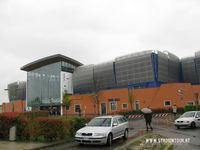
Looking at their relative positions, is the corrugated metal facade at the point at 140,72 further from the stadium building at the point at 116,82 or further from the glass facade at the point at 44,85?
the glass facade at the point at 44,85

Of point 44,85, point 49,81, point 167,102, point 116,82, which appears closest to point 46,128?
point 167,102

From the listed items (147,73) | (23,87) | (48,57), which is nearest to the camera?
(147,73)

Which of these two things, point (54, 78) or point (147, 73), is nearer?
point (147, 73)

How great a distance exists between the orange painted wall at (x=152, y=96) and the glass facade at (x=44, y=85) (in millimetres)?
11657

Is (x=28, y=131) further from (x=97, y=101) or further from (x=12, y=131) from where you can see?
(x=97, y=101)

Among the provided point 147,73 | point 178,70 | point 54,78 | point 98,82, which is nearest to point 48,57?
point 54,78

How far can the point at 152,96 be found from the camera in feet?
169

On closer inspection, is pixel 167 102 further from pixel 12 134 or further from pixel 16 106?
pixel 16 106

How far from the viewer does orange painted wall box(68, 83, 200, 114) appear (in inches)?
1893

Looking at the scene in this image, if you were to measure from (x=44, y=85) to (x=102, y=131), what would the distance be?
61.9 m

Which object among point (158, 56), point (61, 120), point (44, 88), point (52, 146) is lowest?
point (52, 146)

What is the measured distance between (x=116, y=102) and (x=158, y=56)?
47.7 feet

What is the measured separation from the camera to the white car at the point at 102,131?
11695 mm

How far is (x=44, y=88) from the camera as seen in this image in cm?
7156
